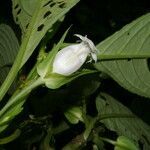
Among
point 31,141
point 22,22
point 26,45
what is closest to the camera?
point 26,45

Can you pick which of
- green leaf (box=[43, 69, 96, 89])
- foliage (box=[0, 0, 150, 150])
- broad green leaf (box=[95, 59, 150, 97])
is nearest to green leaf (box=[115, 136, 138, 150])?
foliage (box=[0, 0, 150, 150])

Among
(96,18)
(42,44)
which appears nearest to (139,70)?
(42,44)

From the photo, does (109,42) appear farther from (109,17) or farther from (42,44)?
(109,17)

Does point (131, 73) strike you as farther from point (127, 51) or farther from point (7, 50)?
Answer: point (7, 50)

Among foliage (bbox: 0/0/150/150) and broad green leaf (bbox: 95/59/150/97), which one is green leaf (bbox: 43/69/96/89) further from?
broad green leaf (bbox: 95/59/150/97)

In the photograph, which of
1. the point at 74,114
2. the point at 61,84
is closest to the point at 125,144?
the point at 74,114
